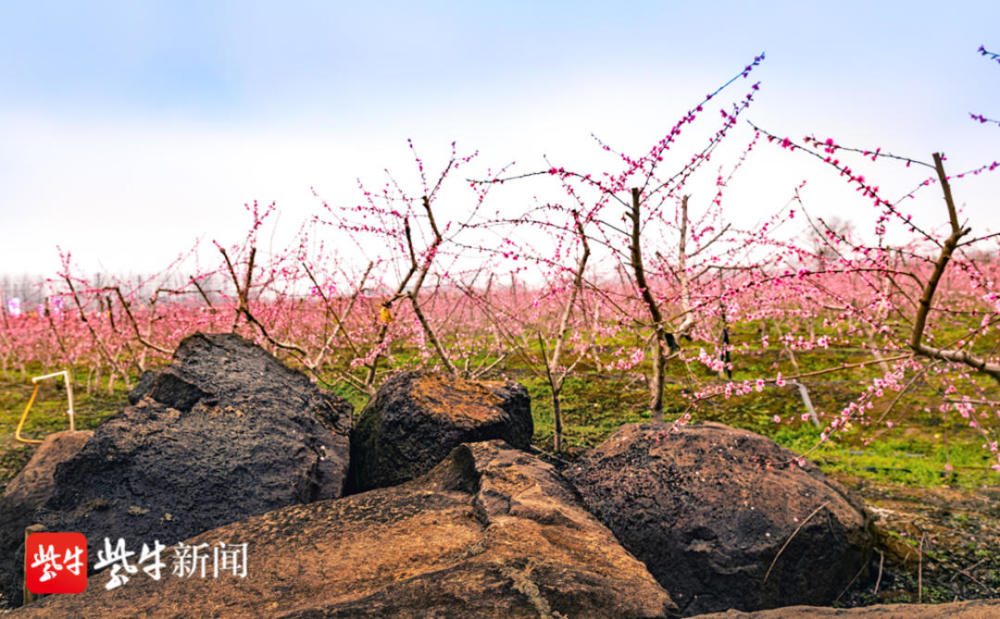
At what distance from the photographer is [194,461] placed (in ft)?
13.4

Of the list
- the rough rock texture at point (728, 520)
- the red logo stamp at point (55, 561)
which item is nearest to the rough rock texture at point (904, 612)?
the rough rock texture at point (728, 520)

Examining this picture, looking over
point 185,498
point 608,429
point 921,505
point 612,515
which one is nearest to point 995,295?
point 612,515

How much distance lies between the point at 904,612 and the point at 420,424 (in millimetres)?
3359

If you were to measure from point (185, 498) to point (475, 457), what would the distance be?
1.98m

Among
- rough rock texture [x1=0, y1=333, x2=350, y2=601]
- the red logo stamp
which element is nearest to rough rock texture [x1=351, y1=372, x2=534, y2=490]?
rough rock texture [x1=0, y1=333, x2=350, y2=601]

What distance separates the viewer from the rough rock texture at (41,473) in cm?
456

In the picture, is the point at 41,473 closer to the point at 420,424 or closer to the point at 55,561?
the point at 55,561

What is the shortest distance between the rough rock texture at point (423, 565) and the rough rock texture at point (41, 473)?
2031 millimetres

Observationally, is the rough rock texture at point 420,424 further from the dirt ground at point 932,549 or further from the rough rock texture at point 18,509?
the dirt ground at point 932,549

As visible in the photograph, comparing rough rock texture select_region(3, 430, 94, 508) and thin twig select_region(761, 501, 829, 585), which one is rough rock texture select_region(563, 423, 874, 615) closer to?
thin twig select_region(761, 501, 829, 585)

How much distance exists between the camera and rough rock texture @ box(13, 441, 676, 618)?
8.23 feet

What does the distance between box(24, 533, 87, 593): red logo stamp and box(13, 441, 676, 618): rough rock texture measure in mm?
505

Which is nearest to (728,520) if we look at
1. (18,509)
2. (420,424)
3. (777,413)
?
(420,424)

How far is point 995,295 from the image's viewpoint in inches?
113
